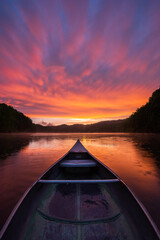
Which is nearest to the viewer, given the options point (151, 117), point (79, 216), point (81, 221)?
point (81, 221)

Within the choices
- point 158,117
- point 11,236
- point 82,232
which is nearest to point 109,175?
point 82,232

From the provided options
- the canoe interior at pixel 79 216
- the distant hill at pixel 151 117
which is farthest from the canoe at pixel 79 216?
the distant hill at pixel 151 117

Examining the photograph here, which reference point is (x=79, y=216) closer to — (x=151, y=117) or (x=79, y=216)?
(x=79, y=216)

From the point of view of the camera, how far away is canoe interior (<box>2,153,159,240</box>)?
222 cm

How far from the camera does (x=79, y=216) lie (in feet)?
9.30

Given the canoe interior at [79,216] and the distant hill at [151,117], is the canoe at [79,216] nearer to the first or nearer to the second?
the canoe interior at [79,216]

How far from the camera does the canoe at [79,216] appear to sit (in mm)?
2146

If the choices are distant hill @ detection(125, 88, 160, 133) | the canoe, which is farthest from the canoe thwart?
distant hill @ detection(125, 88, 160, 133)

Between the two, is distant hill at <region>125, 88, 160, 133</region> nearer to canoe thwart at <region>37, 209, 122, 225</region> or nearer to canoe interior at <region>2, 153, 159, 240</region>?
canoe interior at <region>2, 153, 159, 240</region>

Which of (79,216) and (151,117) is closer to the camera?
(79,216)

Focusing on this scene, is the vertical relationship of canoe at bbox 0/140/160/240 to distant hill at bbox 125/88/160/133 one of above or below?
below

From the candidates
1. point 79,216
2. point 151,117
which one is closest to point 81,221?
point 79,216

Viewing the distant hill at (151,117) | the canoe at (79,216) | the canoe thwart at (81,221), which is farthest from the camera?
the distant hill at (151,117)

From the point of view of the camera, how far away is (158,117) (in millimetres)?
62156
